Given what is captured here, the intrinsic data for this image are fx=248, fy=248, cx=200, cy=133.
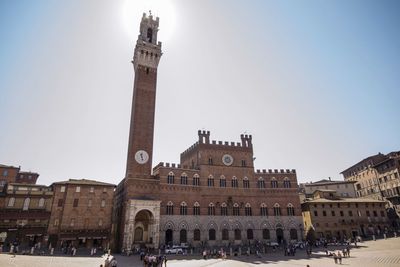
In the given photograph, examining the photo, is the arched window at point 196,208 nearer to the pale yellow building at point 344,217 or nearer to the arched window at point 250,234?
the arched window at point 250,234

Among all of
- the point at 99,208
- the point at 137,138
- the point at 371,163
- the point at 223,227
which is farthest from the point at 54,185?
the point at 371,163

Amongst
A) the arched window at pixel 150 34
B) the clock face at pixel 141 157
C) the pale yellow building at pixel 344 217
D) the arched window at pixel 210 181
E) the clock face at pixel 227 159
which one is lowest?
the pale yellow building at pixel 344 217

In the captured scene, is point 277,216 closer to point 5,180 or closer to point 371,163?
point 371,163

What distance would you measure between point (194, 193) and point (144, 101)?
58.0 feet

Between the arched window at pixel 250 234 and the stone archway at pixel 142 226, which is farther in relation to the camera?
the arched window at pixel 250 234

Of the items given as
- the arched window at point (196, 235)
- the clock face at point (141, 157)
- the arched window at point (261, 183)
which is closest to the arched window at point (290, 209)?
the arched window at point (261, 183)

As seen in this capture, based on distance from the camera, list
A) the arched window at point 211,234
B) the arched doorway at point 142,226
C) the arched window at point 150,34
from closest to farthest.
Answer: the arched doorway at point 142,226
the arched window at point 211,234
the arched window at point 150,34

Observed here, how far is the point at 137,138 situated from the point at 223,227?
20352 mm

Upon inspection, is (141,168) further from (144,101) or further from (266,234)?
(266,234)

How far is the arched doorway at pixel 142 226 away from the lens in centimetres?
3661

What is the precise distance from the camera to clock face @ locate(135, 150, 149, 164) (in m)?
38.3

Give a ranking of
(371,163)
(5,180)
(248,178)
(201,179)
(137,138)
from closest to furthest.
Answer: (137,138), (201,179), (248,178), (5,180), (371,163)

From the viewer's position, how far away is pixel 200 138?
149ft

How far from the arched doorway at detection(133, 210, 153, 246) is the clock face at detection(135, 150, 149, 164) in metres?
7.55
